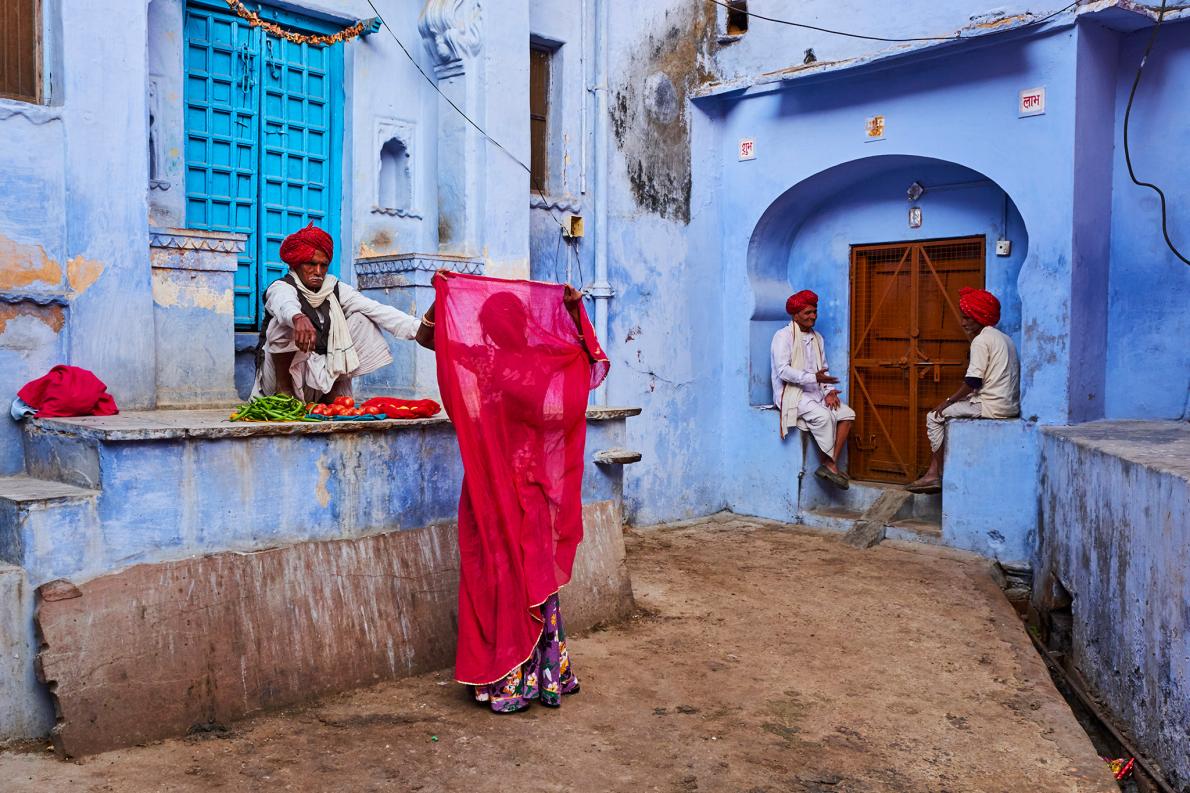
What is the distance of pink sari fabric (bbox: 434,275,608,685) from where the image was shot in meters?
4.50

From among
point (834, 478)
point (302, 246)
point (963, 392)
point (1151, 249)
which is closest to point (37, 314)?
point (302, 246)

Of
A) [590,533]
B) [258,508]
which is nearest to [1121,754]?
[590,533]

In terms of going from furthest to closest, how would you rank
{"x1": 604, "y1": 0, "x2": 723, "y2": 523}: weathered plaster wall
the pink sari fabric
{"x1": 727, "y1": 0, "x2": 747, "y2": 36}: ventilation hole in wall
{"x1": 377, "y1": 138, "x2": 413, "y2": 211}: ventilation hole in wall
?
{"x1": 727, "y1": 0, "x2": 747, "y2": 36}: ventilation hole in wall → {"x1": 604, "y1": 0, "x2": 723, "y2": 523}: weathered plaster wall → {"x1": 377, "y1": 138, "x2": 413, "y2": 211}: ventilation hole in wall → the pink sari fabric

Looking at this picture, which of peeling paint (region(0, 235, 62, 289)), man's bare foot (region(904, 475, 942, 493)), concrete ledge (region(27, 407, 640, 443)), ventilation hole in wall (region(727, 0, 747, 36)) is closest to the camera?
concrete ledge (region(27, 407, 640, 443))

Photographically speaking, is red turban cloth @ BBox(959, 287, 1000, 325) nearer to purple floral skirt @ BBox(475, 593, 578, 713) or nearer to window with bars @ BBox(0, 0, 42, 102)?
purple floral skirt @ BBox(475, 593, 578, 713)

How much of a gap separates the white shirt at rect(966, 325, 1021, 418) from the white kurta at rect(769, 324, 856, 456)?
4.59 feet

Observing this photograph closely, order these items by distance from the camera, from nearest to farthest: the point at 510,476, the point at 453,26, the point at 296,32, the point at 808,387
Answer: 1. the point at 510,476
2. the point at 296,32
3. the point at 453,26
4. the point at 808,387

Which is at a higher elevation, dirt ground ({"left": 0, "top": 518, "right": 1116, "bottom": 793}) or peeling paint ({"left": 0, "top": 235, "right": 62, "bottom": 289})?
peeling paint ({"left": 0, "top": 235, "right": 62, "bottom": 289})

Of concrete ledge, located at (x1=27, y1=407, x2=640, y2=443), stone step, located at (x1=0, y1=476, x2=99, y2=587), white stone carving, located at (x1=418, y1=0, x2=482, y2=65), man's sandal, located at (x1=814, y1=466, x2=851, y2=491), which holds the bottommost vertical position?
man's sandal, located at (x1=814, y1=466, x2=851, y2=491)

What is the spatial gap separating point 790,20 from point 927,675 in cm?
591

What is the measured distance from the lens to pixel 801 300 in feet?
30.4

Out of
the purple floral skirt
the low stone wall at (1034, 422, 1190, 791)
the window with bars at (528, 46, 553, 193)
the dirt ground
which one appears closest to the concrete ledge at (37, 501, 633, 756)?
the dirt ground

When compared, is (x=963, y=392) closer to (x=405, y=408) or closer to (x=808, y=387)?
(x=808, y=387)

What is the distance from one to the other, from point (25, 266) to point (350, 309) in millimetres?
1570
